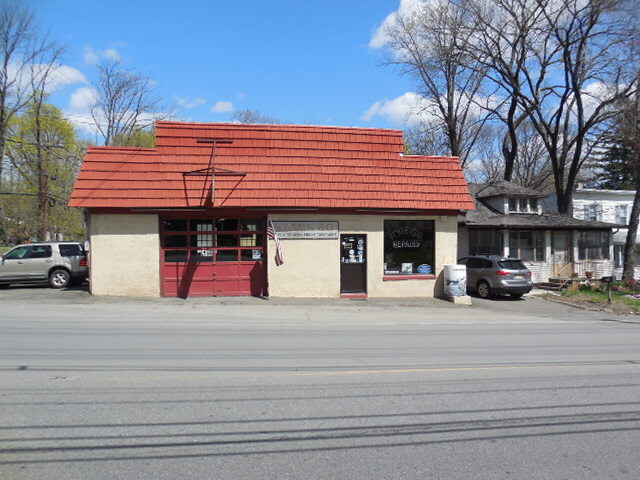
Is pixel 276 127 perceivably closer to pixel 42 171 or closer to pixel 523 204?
pixel 523 204

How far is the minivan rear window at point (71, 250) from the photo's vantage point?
17478mm

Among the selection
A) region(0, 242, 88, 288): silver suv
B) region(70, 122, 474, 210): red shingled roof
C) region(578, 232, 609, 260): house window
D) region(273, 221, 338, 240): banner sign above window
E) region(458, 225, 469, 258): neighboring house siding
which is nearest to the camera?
region(70, 122, 474, 210): red shingled roof

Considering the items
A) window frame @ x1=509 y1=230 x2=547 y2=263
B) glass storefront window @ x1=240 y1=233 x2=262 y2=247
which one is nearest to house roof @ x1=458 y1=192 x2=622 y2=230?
window frame @ x1=509 y1=230 x2=547 y2=263

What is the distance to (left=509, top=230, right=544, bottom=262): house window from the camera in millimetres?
24188

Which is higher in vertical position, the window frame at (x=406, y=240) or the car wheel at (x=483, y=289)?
the window frame at (x=406, y=240)

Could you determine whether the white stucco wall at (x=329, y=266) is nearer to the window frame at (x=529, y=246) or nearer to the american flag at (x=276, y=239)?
the american flag at (x=276, y=239)

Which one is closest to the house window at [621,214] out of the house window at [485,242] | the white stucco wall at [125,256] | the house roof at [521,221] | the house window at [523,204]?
the house roof at [521,221]

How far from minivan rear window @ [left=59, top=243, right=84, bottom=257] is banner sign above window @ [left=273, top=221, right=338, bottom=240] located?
803 centimetres

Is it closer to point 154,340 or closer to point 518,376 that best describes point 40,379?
point 154,340

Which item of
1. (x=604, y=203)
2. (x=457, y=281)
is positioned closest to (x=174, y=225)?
(x=457, y=281)

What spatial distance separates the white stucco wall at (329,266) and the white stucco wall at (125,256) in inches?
155

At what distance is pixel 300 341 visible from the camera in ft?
30.0

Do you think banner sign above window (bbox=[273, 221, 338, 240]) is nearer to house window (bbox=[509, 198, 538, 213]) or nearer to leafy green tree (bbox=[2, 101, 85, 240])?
leafy green tree (bbox=[2, 101, 85, 240])

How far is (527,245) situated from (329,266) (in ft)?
44.2
